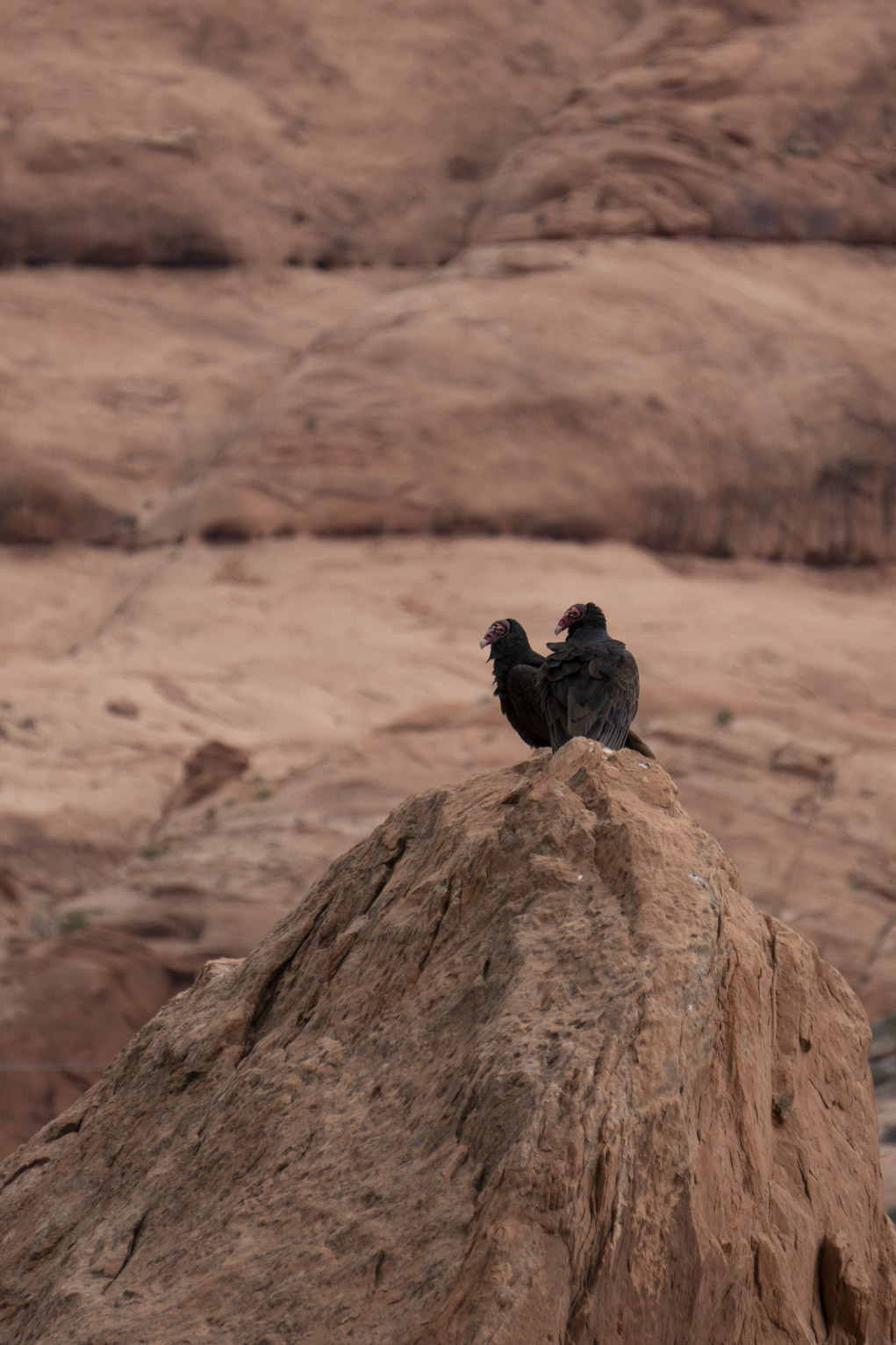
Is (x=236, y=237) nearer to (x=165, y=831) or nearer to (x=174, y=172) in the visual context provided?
(x=174, y=172)

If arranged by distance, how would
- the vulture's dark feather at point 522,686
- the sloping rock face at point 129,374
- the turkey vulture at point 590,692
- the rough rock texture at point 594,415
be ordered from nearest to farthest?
the turkey vulture at point 590,692 → the vulture's dark feather at point 522,686 → the rough rock texture at point 594,415 → the sloping rock face at point 129,374

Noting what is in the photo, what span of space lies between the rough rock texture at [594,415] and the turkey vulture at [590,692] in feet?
75.9

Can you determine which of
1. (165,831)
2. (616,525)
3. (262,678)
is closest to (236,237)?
(616,525)

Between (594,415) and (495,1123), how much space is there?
2744 cm

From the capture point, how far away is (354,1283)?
4367 millimetres

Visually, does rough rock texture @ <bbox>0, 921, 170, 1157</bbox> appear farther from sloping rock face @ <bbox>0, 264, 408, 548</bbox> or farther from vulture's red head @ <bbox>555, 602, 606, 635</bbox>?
sloping rock face @ <bbox>0, 264, 408, 548</bbox>

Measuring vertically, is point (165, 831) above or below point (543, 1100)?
below

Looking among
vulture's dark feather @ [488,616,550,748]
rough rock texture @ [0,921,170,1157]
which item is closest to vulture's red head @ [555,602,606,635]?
vulture's dark feather @ [488,616,550,748]

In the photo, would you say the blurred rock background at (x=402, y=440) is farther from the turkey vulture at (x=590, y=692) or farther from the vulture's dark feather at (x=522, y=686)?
the turkey vulture at (x=590, y=692)

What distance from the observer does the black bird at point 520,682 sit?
761cm

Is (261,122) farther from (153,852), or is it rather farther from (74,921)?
(74,921)

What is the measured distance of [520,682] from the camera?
305 inches

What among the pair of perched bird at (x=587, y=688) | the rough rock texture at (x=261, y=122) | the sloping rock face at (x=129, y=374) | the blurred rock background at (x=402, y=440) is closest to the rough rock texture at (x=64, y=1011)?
the blurred rock background at (x=402, y=440)

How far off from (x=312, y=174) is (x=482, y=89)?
5847 millimetres
